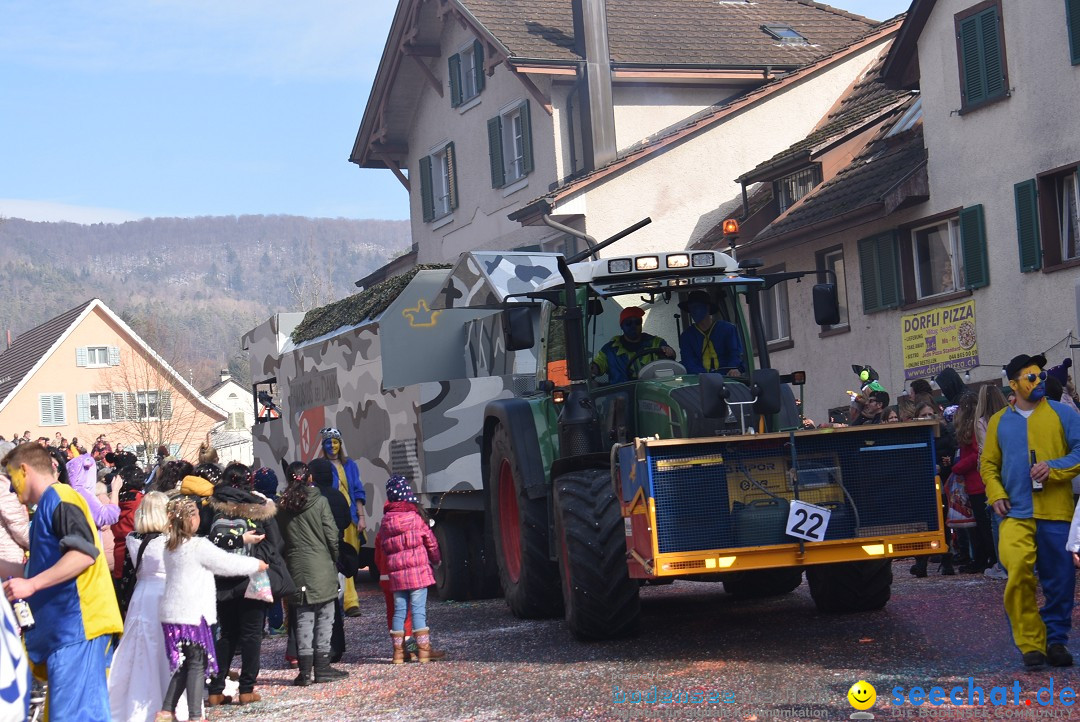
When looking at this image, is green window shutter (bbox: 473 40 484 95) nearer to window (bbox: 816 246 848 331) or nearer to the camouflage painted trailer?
window (bbox: 816 246 848 331)

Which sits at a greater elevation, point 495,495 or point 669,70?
point 669,70

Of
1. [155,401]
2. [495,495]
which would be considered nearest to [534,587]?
[495,495]

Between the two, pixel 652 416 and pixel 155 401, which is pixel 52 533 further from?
pixel 155 401

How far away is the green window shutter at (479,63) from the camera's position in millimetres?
32594

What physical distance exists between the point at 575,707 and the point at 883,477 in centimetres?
280

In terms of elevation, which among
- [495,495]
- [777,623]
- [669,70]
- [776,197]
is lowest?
[777,623]

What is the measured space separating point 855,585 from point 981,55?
12.0 metres

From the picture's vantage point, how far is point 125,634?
9.05 m

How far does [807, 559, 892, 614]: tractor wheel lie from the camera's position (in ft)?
36.4

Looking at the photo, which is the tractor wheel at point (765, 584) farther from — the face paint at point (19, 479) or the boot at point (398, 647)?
the face paint at point (19, 479)

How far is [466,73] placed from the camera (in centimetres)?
3372

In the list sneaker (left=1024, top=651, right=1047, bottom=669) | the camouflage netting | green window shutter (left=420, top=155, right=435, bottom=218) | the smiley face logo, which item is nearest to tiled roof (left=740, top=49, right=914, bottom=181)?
the camouflage netting

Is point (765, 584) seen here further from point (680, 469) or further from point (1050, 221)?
point (1050, 221)

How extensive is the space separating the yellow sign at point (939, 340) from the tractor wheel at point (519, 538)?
10.3 meters
